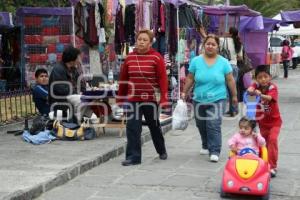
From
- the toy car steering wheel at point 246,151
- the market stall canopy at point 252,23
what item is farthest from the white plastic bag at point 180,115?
the market stall canopy at point 252,23

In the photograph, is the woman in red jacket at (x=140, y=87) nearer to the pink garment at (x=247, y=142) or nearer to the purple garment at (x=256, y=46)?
the pink garment at (x=247, y=142)

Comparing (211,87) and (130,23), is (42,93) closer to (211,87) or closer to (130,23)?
(130,23)

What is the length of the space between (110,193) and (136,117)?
1.62 meters

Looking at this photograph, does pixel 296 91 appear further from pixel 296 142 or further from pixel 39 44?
pixel 296 142

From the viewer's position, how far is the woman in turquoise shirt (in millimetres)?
8062

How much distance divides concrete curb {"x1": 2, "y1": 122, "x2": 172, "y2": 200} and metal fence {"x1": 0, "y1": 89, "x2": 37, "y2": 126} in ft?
12.1

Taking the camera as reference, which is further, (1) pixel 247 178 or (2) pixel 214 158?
(2) pixel 214 158

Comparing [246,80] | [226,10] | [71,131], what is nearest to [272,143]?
[71,131]

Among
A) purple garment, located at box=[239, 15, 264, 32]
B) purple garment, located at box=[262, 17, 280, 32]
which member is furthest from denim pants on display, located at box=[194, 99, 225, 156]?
purple garment, located at box=[262, 17, 280, 32]

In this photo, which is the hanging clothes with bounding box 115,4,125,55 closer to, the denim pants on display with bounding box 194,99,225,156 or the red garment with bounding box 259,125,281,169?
the denim pants on display with bounding box 194,99,225,156

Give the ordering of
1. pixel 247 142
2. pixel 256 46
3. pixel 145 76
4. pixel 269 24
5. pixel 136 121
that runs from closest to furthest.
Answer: pixel 247 142 < pixel 145 76 < pixel 136 121 < pixel 269 24 < pixel 256 46

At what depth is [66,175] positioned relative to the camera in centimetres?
715

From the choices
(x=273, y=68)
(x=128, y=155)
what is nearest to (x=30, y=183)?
(x=128, y=155)

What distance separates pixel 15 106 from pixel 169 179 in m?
6.41
